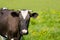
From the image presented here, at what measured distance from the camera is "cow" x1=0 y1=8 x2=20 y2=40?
11992mm

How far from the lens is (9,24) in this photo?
12.4 m

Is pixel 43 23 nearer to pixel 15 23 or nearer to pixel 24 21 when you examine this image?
pixel 15 23

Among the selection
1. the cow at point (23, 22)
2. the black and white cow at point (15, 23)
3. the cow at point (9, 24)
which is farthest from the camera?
the cow at point (9, 24)

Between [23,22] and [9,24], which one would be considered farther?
[9,24]

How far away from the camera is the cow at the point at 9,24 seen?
39.3ft

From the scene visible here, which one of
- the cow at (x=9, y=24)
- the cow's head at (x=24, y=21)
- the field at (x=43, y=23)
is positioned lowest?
→ the field at (x=43, y=23)

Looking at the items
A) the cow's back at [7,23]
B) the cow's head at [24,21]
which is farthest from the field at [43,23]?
the cow's head at [24,21]

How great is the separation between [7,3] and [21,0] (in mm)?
2732

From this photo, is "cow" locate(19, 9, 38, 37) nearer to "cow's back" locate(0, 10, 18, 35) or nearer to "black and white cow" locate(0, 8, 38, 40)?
"black and white cow" locate(0, 8, 38, 40)

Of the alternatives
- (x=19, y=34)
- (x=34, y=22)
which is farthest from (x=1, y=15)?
(x=34, y=22)

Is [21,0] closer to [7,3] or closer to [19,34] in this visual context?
[7,3]

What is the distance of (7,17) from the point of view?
41.7ft

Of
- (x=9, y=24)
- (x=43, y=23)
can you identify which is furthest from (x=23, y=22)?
(x=43, y=23)

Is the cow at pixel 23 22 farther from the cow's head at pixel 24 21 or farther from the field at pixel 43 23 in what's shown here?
the field at pixel 43 23
